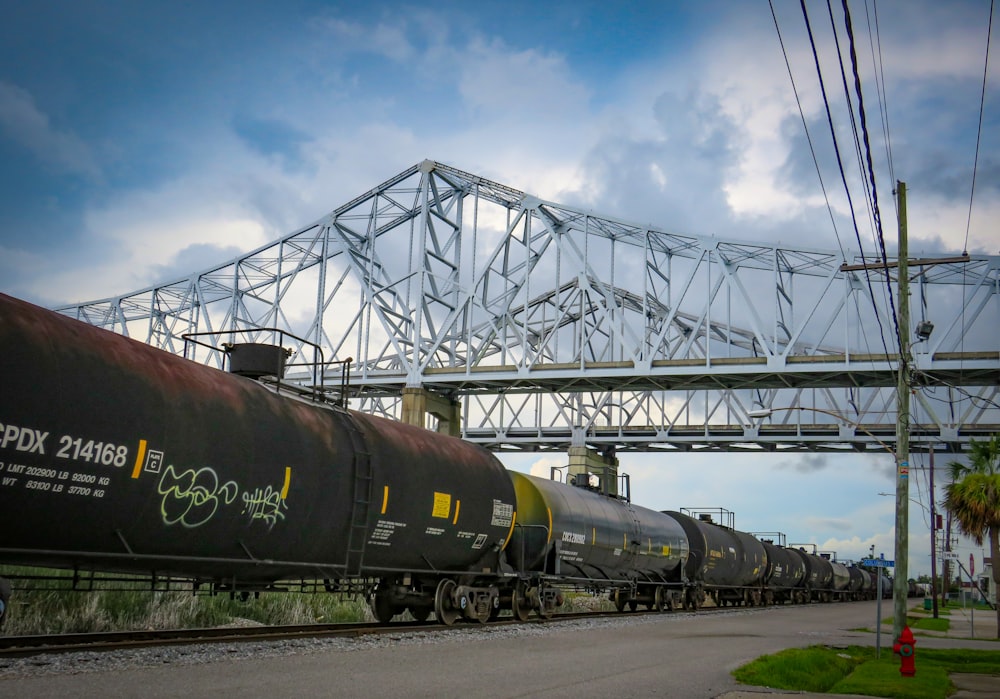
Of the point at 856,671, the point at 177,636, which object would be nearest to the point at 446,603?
the point at 177,636

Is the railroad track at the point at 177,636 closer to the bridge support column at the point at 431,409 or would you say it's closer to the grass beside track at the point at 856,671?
the grass beside track at the point at 856,671

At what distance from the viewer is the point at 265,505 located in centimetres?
1358

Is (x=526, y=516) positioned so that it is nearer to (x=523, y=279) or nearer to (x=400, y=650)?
(x=400, y=650)

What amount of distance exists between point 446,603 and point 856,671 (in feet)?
26.3

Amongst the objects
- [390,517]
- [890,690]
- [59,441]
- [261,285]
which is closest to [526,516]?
[390,517]

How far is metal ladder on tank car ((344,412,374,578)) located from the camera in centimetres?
1566

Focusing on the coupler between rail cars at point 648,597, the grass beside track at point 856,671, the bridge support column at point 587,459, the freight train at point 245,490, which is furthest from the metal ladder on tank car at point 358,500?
the bridge support column at point 587,459

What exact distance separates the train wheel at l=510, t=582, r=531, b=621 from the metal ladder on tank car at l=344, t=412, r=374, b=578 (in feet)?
22.6

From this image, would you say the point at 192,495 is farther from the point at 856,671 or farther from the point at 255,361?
the point at 856,671

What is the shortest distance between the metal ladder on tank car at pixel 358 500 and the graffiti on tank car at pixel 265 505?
1.87 m

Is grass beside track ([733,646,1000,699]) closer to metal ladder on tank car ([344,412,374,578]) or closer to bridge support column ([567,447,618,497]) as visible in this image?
metal ladder on tank car ([344,412,374,578])

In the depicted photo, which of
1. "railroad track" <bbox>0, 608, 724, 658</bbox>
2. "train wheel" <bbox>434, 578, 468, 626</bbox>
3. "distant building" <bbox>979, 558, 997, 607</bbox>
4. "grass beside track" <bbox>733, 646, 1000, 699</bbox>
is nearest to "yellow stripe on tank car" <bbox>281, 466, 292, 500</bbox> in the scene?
"railroad track" <bbox>0, 608, 724, 658</bbox>

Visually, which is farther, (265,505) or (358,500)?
(358,500)

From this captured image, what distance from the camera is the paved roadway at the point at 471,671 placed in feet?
34.5
